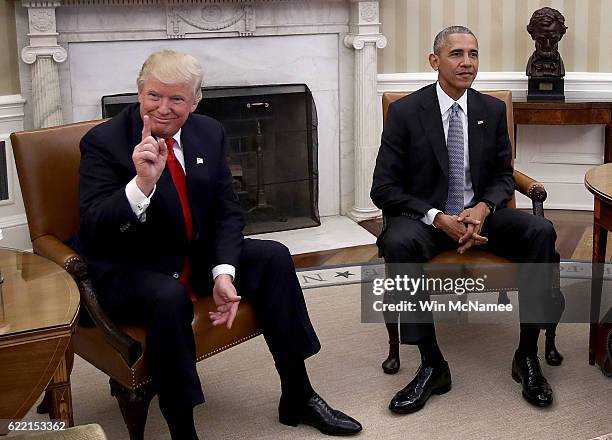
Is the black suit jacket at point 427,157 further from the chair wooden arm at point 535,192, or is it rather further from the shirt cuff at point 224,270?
the shirt cuff at point 224,270

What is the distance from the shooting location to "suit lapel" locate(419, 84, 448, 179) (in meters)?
3.48

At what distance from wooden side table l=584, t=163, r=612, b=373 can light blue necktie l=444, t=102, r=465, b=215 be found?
18.1 inches

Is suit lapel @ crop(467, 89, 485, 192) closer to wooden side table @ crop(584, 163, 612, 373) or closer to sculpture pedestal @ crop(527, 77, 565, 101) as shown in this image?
wooden side table @ crop(584, 163, 612, 373)

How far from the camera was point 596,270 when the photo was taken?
3418mm

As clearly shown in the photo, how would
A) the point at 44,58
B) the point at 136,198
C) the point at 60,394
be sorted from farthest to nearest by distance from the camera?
the point at 44,58, the point at 136,198, the point at 60,394

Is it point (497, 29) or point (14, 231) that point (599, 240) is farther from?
point (14, 231)

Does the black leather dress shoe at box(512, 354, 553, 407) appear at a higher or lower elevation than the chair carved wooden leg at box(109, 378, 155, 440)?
lower

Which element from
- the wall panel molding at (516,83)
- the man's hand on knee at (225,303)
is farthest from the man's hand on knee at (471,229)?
the wall panel molding at (516,83)

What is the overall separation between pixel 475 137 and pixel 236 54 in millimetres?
2212

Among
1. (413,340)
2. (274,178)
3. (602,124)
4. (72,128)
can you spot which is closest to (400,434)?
(413,340)

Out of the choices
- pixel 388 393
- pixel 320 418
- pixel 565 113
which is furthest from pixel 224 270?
pixel 565 113

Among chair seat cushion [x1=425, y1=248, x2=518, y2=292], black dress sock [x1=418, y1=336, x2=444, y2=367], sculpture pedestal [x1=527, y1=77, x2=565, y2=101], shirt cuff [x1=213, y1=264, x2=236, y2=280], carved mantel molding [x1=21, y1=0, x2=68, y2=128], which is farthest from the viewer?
sculpture pedestal [x1=527, y1=77, x2=565, y2=101]

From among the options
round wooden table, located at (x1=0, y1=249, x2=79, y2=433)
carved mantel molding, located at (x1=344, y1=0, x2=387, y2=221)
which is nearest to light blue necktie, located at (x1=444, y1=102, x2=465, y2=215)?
round wooden table, located at (x1=0, y1=249, x2=79, y2=433)

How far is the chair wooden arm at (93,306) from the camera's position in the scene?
2.62 m
